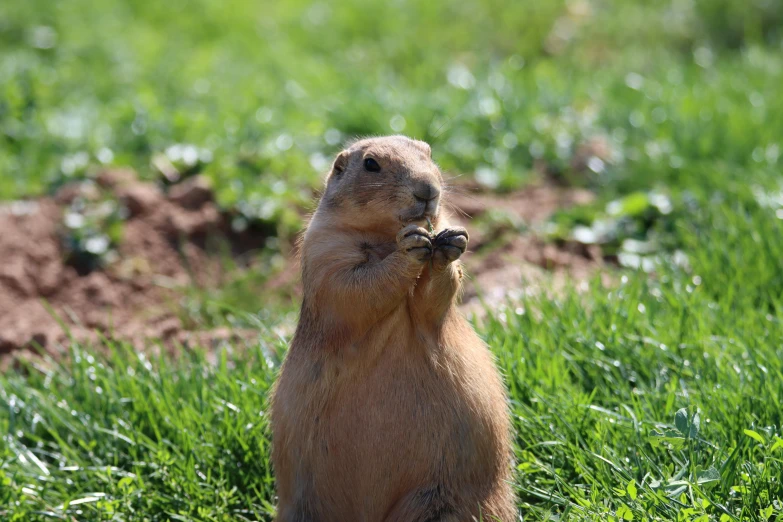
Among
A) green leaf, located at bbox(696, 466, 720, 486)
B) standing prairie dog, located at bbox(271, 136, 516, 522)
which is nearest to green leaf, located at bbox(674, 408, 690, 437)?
green leaf, located at bbox(696, 466, 720, 486)

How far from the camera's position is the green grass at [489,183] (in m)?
3.19

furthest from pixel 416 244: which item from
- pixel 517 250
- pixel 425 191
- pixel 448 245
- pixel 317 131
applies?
pixel 317 131

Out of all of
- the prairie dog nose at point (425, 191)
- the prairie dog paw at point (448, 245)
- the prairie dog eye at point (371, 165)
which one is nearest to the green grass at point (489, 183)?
the prairie dog paw at point (448, 245)

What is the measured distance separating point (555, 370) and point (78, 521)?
171 centimetres

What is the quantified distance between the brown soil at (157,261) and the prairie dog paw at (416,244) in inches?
71.4

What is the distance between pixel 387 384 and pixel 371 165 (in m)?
0.65

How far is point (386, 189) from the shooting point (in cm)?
284

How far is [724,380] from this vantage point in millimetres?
3383

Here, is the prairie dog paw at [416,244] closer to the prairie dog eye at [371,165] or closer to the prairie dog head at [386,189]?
the prairie dog head at [386,189]

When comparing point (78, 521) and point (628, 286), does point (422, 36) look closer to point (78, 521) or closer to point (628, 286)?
point (628, 286)

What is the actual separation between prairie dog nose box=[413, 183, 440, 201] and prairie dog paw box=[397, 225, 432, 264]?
146 mm

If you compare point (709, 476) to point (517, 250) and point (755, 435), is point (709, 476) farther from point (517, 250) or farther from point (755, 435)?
point (517, 250)

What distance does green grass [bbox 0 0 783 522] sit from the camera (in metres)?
3.19

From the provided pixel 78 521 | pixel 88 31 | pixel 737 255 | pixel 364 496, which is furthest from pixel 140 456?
pixel 88 31
